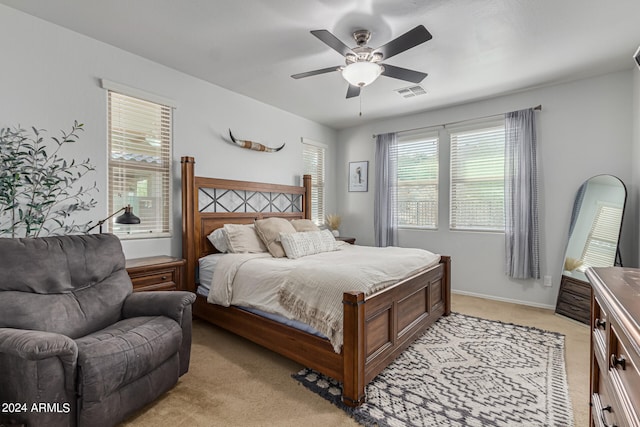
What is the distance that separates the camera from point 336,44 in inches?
88.5

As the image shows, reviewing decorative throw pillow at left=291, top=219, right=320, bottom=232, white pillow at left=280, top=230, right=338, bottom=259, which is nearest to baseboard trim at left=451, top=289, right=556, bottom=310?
white pillow at left=280, top=230, right=338, bottom=259

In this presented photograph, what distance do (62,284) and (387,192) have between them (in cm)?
436

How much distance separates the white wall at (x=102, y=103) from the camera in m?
2.45

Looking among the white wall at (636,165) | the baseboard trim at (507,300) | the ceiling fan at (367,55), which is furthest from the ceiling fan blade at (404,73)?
the baseboard trim at (507,300)

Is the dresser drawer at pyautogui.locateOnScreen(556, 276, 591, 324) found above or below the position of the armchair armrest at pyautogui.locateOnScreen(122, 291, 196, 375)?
below

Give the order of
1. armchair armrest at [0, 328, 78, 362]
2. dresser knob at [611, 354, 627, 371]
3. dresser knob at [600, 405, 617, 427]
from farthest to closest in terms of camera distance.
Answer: armchair armrest at [0, 328, 78, 362] < dresser knob at [600, 405, 617, 427] < dresser knob at [611, 354, 627, 371]

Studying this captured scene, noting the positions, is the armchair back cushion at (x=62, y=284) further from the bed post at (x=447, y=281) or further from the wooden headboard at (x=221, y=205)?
the bed post at (x=447, y=281)

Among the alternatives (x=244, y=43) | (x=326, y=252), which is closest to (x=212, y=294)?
(x=326, y=252)

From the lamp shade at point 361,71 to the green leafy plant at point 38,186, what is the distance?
7.68ft

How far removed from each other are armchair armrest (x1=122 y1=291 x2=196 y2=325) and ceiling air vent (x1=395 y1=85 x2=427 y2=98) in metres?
3.46

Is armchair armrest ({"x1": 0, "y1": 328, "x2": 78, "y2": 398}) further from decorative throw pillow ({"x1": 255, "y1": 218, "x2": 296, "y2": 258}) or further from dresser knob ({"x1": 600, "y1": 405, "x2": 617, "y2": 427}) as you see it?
dresser knob ({"x1": 600, "y1": 405, "x2": 617, "y2": 427})

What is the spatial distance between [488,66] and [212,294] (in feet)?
12.5

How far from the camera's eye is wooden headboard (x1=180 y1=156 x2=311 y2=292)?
11.0ft

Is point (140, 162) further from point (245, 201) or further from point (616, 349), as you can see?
point (616, 349)
